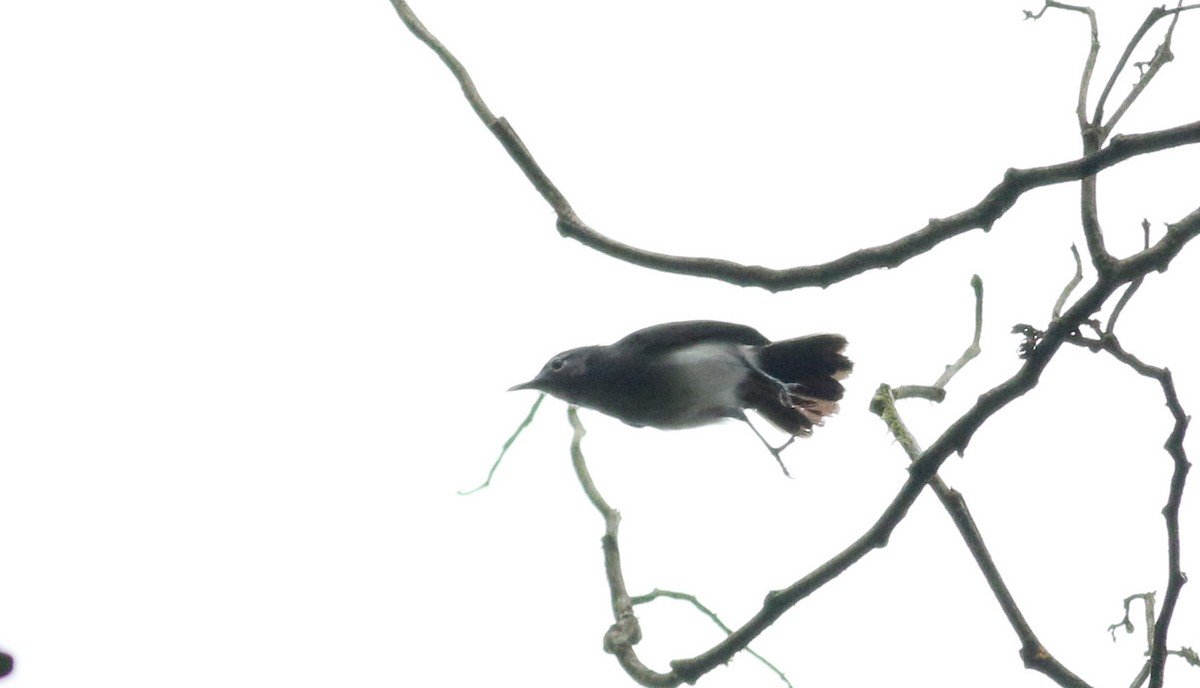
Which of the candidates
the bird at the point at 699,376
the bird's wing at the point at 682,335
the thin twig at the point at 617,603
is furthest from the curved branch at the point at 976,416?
the bird's wing at the point at 682,335

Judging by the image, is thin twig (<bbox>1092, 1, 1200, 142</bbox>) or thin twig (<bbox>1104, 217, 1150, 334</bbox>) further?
thin twig (<bbox>1092, 1, 1200, 142</bbox>)

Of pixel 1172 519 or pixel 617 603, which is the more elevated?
pixel 617 603

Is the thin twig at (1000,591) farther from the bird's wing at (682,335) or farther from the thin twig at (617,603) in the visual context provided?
the bird's wing at (682,335)

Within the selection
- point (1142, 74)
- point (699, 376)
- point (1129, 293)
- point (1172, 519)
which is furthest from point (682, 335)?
point (1172, 519)

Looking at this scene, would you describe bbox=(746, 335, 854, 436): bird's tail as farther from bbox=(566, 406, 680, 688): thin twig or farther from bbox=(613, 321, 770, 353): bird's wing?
bbox=(566, 406, 680, 688): thin twig

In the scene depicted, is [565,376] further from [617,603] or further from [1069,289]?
[1069,289]

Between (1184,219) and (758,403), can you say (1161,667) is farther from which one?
(758,403)

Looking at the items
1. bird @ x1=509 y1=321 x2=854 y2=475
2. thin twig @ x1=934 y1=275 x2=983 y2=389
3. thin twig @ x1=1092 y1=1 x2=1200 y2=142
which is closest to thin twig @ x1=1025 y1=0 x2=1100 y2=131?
thin twig @ x1=1092 y1=1 x2=1200 y2=142

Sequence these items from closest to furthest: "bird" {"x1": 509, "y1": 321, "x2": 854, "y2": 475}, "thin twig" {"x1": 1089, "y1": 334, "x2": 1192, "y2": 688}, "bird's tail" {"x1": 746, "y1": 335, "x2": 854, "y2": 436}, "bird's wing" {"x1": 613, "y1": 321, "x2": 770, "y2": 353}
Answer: "thin twig" {"x1": 1089, "y1": 334, "x2": 1192, "y2": 688}, "bird" {"x1": 509, "y1": 321, "x2": 854, "y2": 475}, "bird's wing" {"x1": 613, "y1": 321, "x2": 770, "y2": 353}, "bird's tail" {"x1": 746, "y1": 335, "x2": 854, "y2": 436}
